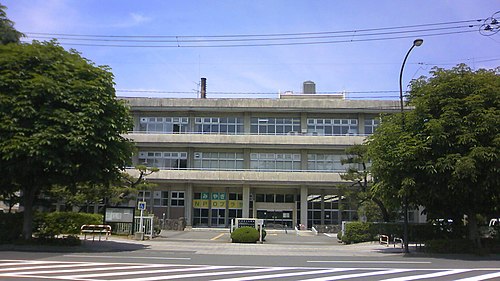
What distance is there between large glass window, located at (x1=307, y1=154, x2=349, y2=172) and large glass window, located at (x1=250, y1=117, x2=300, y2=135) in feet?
11.0

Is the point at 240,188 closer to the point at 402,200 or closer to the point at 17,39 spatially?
the point at 402,200

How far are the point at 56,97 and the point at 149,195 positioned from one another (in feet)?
97.0

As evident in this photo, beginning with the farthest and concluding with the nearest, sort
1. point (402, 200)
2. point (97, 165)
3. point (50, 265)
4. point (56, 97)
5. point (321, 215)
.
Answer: point (321, 215) → point (402, 200) → point (97, 165) → point (56, 97) → point (50, 265)

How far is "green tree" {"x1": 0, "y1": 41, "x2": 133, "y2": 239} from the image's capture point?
62.6 feet

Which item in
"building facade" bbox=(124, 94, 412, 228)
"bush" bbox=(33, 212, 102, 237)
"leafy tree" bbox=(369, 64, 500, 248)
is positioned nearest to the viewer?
"leafy tree" bbox=(369, 64, 500, 248)

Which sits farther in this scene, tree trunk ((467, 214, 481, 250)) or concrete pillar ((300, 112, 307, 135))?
concrete pillar ((300, 112, 307, 135))

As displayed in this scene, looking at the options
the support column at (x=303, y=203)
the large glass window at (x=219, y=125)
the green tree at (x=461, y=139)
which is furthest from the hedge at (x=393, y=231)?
the large glass window at (x=219, y=125)

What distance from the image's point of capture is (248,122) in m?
48.2

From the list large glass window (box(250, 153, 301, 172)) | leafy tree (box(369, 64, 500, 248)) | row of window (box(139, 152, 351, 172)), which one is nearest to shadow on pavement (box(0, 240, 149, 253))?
leafy tree (box(369, 64, 500, 248))

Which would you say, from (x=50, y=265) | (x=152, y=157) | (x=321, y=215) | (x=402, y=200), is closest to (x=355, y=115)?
(x=321, y=215)

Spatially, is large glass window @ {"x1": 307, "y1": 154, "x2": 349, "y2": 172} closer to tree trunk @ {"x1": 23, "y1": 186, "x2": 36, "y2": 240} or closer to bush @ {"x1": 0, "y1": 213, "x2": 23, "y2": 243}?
bush @ {"x1": 0, "y1": 213, "x2": 23, "y2": 243}

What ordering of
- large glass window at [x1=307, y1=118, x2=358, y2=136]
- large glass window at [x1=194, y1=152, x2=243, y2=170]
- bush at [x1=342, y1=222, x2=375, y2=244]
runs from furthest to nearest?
large glass window at [x1=307, y1=118, x2=358, y2=136] < large glass window at [x1=194, y1=152, x2=243, y2=170] < bush at [x1=342, y1=222, x2=375, y2=244]

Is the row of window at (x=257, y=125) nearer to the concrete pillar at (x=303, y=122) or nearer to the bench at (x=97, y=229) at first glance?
the concrete pillar at (x=303, y=122)

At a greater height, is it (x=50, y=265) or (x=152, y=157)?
(x=152, y=157)
